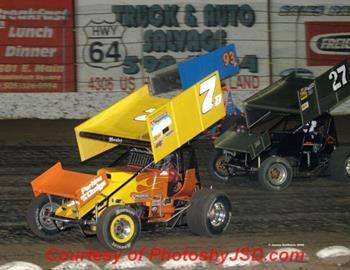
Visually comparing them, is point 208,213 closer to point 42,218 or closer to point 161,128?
point 161,128

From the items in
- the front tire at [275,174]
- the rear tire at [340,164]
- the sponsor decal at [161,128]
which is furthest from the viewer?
the rear tire at [340,164]

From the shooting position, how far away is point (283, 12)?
623 inches

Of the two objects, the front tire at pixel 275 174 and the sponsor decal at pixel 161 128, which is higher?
the sponsor decal at pixel 161 128

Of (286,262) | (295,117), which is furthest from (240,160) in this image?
(286,262)

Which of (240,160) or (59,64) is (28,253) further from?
(59,64)

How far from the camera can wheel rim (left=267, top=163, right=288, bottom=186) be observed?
967 cm

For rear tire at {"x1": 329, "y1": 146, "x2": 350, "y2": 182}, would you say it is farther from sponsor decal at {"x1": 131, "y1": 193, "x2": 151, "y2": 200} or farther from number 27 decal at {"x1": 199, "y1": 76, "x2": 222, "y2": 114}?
sponsor decal at {"x1": 131, "y1": 193, "x2": 151, "y2": 200}

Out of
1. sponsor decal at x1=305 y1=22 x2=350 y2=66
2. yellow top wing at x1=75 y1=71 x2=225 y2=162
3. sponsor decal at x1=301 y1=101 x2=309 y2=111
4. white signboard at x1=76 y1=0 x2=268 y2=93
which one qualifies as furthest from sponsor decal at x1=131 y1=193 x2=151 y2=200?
sponsor decal at x1=305 y1=22 x2=350 y2=66

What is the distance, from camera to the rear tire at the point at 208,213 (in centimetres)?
721

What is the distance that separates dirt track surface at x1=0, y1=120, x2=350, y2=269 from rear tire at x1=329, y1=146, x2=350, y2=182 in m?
0.14

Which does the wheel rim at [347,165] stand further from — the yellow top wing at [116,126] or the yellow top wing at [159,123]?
the yellow top wing at [116,126]

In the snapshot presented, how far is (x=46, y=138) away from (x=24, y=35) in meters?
2.89

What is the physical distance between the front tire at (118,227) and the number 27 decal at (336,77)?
15.0 ft

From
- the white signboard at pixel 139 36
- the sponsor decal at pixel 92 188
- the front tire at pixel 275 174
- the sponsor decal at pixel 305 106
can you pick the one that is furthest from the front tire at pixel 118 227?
the white signboard at pixel 139 36
